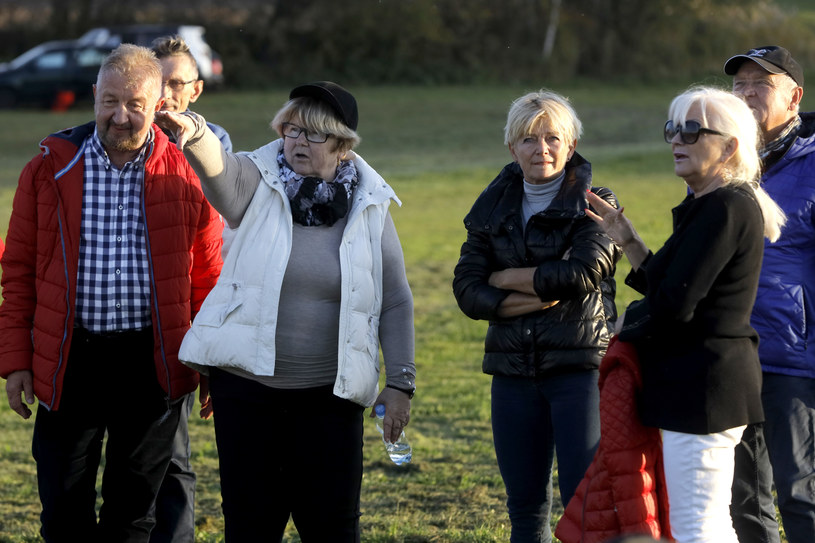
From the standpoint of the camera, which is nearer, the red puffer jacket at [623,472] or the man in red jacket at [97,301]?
the red puffer jacket at [623,472]

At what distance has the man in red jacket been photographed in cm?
402

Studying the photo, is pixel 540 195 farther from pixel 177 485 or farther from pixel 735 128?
pixel 177 485

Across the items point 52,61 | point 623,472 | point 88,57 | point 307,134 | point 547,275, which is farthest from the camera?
point 88,57

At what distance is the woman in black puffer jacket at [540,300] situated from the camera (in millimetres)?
4051

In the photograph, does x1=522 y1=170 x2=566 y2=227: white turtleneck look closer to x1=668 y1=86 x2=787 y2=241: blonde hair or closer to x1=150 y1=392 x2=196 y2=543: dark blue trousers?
x1=668 y1=86 x2=787 y2=241: blonde hair

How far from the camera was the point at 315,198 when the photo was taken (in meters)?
3.83

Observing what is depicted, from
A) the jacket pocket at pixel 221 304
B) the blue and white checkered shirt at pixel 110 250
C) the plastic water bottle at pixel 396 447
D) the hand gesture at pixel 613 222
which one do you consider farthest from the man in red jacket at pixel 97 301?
the hand gesture at pixel 613 222

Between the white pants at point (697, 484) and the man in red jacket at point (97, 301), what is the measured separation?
72.4 inches

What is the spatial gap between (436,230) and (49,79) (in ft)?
53.7

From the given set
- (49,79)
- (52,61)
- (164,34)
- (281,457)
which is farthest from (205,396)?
(164,34)

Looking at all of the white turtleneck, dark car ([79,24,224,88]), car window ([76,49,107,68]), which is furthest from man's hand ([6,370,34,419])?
car window ([76,49,107,68])

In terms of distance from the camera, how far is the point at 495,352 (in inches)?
165

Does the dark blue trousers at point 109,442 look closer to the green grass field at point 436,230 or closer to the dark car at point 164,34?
the green grass field at point 436,230

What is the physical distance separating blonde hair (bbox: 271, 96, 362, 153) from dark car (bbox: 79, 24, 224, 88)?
2505cm
